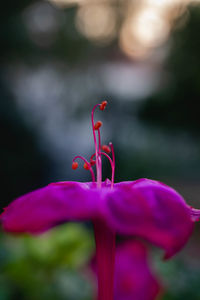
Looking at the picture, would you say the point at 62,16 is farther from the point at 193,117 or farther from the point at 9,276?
the point at 9,276

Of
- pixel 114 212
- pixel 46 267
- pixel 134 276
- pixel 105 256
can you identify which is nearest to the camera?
pixel 114 212

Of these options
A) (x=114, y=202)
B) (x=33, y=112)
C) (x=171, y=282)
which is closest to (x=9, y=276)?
(x=171, y=282)

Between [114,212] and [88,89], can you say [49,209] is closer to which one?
[114,212]

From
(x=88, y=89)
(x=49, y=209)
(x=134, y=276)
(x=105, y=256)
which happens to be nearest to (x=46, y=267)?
(x=134, y=276)

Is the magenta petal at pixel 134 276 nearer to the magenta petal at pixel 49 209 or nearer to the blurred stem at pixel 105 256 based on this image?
the blurred stem at pixel 105 256

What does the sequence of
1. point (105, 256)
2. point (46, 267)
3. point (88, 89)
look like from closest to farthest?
point (105, 256) < point (46, 267) < point (88, 89)

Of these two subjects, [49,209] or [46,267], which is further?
[46,267]

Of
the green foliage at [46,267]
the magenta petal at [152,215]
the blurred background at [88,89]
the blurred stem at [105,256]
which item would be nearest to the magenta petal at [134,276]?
the green foliage at [46,267]

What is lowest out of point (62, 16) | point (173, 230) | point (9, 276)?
point (9, 276)
